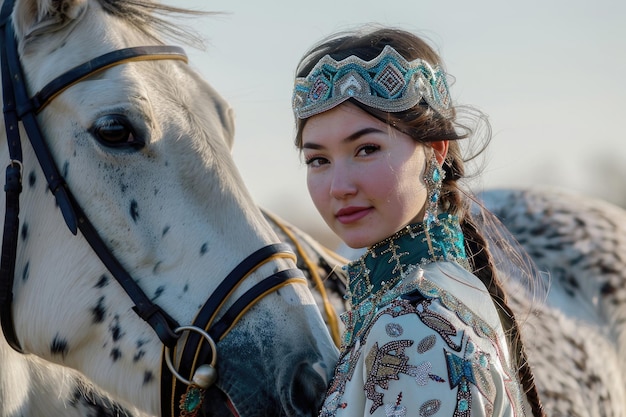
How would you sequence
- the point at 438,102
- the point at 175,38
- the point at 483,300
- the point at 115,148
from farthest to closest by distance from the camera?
the point at 175,38, the point at 115,148, the point at 438,102, the point at 483,300

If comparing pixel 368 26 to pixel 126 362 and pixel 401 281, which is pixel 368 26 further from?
pixel 126 362

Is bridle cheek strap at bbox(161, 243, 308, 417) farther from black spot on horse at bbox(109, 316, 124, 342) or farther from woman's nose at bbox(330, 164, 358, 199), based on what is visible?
woman's nose at bbox(330, 164, 358, 199)

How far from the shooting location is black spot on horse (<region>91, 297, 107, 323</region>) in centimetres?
258

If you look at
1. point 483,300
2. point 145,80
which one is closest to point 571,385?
point 483,300

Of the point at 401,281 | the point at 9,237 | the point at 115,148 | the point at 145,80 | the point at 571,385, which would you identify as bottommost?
the point at 571,385

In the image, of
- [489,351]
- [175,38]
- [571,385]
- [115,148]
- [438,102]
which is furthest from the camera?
[571,385]

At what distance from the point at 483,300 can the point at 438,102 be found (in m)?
0.58

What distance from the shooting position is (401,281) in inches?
86.2

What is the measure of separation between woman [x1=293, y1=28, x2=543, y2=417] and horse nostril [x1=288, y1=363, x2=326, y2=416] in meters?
0.13

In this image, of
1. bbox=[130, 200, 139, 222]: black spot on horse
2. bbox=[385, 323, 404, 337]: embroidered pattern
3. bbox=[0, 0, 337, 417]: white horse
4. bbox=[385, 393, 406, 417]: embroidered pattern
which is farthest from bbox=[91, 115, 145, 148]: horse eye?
bbox=[385, 393, 406, 417]: embroidered pattern

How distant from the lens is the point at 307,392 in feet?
7.66

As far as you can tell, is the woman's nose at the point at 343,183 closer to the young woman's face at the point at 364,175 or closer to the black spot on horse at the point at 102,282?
the young woman's face at the point at 364,175

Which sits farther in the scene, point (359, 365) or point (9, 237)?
point (9, 237)

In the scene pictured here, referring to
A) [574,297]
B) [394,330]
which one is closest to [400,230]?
[394,330]
